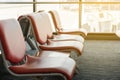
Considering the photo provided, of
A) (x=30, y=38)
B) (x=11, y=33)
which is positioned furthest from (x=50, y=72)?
(x=30, y=38)

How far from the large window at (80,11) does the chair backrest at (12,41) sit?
443cm

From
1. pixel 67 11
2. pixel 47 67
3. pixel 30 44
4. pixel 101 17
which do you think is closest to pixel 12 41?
pixel 47 67

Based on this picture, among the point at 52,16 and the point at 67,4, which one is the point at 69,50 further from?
the point at 67,4

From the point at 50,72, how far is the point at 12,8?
5.24m

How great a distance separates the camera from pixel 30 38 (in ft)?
13.8

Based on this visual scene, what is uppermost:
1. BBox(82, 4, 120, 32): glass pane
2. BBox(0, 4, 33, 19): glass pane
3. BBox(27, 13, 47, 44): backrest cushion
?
BBox(27, 13, 47, 44): backrest cushion

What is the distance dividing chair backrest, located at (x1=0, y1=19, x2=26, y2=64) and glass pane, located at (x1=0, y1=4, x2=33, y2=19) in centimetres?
→ 454

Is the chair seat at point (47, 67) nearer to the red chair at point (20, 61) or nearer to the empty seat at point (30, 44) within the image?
the red chair at point (20, 61)

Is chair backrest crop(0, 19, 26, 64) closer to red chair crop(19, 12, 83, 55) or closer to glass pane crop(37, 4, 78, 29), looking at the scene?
red chair crop(19, 12, 83, 55)

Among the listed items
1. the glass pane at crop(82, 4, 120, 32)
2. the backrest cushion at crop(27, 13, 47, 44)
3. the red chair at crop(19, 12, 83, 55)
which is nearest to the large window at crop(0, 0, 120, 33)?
the glass pane at crop(82, 4, 120, 32)

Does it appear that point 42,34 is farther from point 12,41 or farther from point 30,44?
point 30,44

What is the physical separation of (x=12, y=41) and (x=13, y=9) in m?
4.88

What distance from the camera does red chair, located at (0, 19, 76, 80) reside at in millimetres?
2135

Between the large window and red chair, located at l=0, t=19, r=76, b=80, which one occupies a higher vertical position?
red chair, located at l=0, t=19, r=76, b=80
